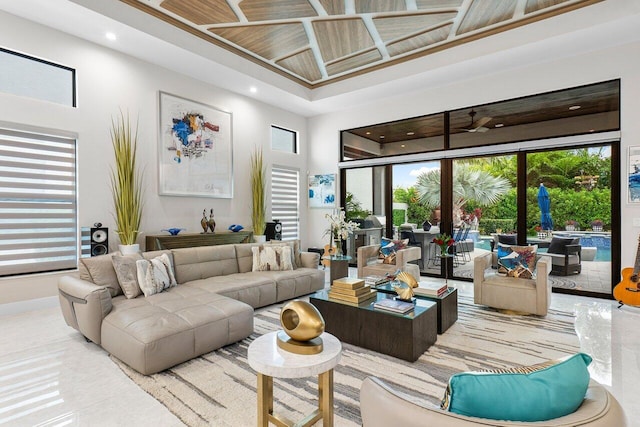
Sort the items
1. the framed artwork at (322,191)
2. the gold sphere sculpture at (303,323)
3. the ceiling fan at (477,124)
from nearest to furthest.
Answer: the gold sphere sculpture at (303,323) < the ceiling fan at (477,124) < the framed artwork at (322,191)

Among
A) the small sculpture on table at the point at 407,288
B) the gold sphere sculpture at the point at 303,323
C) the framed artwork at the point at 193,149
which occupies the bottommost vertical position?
the small sculpture on table at the point at 407,288

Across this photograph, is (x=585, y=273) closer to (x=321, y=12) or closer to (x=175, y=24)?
(x=321, y=12)

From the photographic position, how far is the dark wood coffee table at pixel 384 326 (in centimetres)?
271

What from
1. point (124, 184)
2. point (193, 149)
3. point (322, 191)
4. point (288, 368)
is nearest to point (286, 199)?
point (322, 191)

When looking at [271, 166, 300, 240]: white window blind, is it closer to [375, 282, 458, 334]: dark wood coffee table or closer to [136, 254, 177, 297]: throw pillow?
[136, 254, 177, 297]: throw pillow

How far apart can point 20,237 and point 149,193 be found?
1637 millimetres

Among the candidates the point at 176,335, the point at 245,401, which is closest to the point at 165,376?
the point at 176,335

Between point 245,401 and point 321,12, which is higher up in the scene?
point 321,12

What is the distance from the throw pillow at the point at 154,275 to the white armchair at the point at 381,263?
2.82 meters

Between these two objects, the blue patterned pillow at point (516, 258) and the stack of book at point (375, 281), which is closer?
the stack of book at point (375, 281)

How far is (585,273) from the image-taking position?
4.89 metres

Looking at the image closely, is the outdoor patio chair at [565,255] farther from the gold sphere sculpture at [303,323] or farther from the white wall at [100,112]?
the white wall at [100,112]

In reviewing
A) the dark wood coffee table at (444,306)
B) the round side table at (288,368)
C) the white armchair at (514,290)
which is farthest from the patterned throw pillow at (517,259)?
the round side table at (288,368)

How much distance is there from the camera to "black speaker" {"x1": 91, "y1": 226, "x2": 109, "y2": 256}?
14.4 ft
